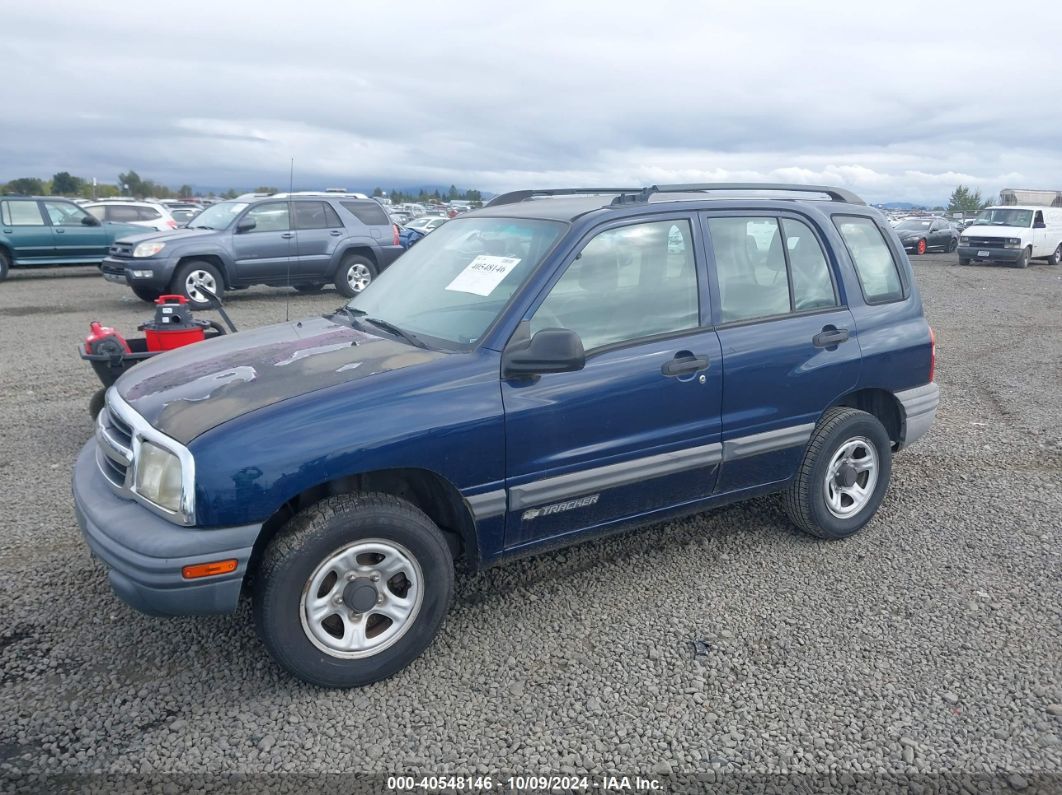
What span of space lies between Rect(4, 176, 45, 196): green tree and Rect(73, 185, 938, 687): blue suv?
164ft

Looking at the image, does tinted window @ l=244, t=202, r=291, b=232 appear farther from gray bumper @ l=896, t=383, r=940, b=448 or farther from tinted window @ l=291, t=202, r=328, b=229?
gray bumper @ l=896, t=383, r=940, b=448

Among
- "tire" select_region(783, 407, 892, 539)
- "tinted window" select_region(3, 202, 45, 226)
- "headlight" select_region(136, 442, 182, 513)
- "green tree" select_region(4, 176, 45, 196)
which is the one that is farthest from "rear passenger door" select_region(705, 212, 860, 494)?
"green tree" select_region(4, 176, 45, 196)

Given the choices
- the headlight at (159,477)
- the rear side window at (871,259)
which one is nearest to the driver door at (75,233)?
the headlight at (159,477)

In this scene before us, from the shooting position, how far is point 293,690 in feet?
10.5

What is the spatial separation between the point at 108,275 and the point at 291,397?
12.4m

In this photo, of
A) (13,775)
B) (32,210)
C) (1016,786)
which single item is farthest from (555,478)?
(32,210)

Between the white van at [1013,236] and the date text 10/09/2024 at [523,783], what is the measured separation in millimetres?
25639

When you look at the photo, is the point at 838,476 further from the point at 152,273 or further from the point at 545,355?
the point at 152,273

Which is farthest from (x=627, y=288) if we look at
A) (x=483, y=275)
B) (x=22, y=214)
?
(x=22, y=214)

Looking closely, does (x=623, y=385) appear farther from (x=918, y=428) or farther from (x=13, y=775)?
(x=13, y=775)

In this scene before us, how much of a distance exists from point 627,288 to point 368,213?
11872 mm

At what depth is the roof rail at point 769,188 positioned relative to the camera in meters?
4.42

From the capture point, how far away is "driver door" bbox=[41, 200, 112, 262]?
1702cm

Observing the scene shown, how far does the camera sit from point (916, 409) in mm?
4715
